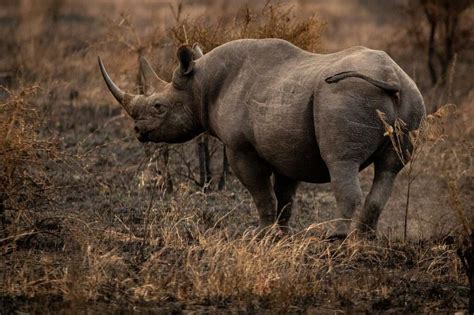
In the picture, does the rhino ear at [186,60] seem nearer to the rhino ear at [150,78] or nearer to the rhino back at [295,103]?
the rhino back at [295,103]

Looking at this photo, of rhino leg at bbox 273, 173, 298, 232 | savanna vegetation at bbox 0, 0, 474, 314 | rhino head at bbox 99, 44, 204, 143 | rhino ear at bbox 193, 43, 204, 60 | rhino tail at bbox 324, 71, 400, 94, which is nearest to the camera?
savanna vegetation at bbox 0, 0, 474, 314

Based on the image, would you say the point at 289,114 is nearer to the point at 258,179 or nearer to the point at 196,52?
the point at 258,179

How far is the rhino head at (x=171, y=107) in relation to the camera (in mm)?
11125

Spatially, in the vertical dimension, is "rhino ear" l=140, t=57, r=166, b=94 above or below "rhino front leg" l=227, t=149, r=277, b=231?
above

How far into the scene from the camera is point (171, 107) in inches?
444

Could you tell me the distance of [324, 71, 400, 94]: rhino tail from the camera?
31.8ft

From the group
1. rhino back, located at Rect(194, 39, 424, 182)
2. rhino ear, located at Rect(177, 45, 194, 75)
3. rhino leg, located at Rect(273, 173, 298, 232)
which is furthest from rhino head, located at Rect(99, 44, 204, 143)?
rhino leg, located at Rect(273, 173, 298, 232)

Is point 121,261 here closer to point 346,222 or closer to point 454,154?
point 346,222

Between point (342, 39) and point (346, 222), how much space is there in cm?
1415

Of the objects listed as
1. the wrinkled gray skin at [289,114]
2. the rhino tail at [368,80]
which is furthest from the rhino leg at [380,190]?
the rhino tail at [368,80]

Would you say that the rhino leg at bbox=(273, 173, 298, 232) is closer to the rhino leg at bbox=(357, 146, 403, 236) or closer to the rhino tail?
the rhino leg at bbox=(357, 146, 403, 236)

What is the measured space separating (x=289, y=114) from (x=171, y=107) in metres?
1.56

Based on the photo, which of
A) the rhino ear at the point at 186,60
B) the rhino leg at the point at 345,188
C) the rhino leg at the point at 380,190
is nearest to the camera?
the rhino leg at the point at 345,188

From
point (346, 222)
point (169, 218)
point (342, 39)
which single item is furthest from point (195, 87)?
point (342, 39)
